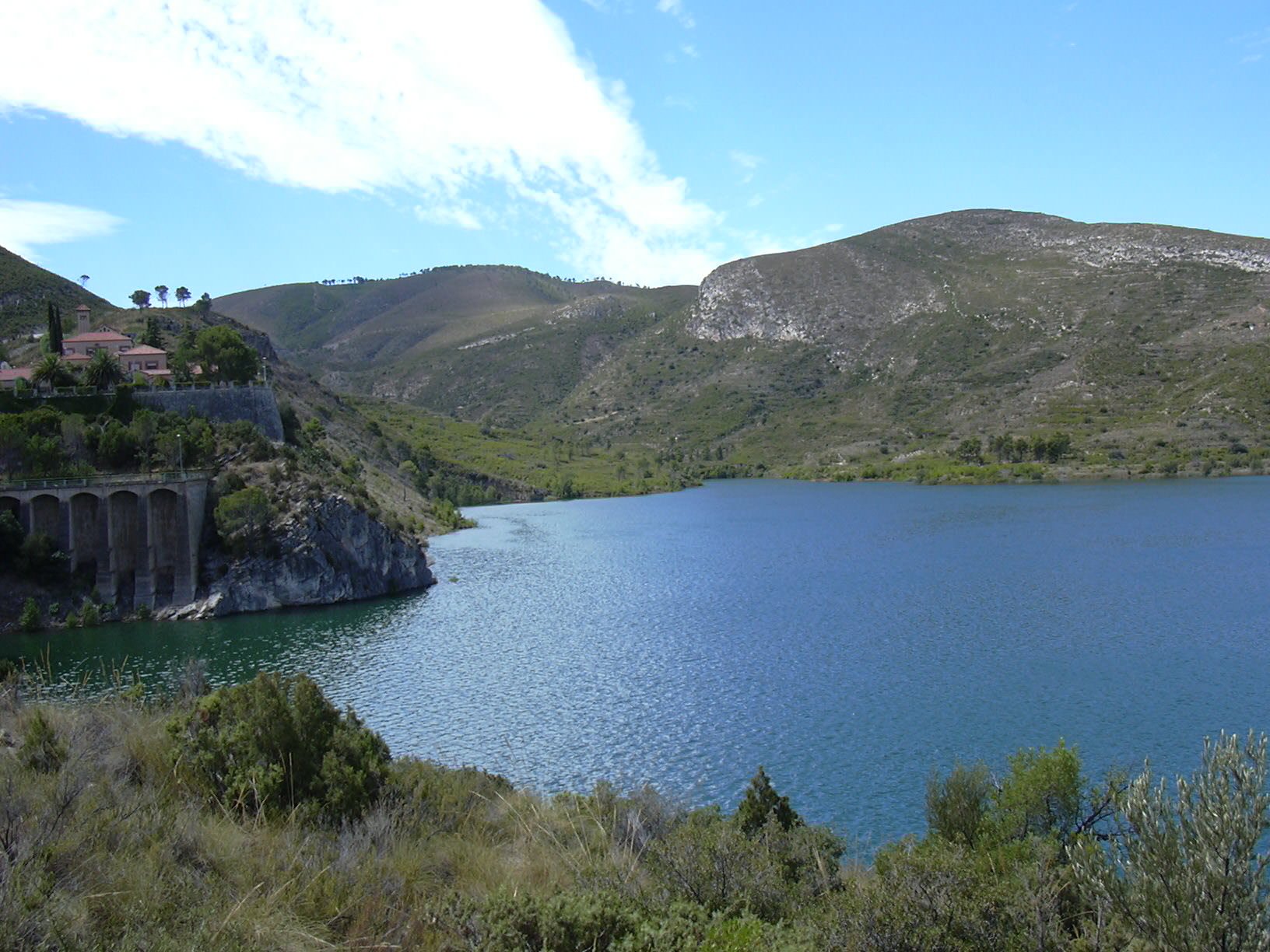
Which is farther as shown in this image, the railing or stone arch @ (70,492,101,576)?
stone arch @ (70,492,101,576)

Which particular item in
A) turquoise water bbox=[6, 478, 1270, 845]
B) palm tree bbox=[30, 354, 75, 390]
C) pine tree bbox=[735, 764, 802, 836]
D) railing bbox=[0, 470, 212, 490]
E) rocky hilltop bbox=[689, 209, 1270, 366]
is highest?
rocky hilltop bbox=[689, 209, 1270, 366]

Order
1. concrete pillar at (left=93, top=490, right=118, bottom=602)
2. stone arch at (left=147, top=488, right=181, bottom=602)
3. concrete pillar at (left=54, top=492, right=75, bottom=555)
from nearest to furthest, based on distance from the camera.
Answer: concrete pillar at (left=54, top=492, right=75, bottom=555)
concrete pillar at (left=93, top=490, right=118, bottom=602)
stone arch at (left=147, top=488, right=181, bottom=602)

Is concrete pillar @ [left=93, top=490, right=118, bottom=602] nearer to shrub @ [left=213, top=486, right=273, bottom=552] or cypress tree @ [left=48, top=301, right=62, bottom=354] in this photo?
shrub @ [left=213, top=486, right=273, bottom=552]

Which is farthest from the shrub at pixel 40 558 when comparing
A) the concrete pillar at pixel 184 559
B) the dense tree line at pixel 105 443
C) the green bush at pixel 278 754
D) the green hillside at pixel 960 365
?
the green hillside at pixel 960 365

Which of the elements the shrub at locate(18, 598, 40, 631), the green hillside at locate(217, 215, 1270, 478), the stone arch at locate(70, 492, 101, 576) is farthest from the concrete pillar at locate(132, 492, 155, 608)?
the green hillside at locate(217, 215, 1270, 478)

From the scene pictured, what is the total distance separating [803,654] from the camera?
37281 mm

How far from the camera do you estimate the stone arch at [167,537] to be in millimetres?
49906

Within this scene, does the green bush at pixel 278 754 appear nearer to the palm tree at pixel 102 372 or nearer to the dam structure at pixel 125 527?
the dam structure at pixel 125 527

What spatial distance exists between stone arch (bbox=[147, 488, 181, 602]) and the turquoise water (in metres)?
5.48

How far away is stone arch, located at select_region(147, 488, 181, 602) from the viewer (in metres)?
49.9

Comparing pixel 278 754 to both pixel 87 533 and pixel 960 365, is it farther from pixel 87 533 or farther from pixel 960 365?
pixel 960 365

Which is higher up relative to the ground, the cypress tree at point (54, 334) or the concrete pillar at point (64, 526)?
the cypress tree at point (54, 334)

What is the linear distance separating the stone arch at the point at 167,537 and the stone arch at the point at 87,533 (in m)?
2.54

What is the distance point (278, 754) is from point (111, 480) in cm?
4385
